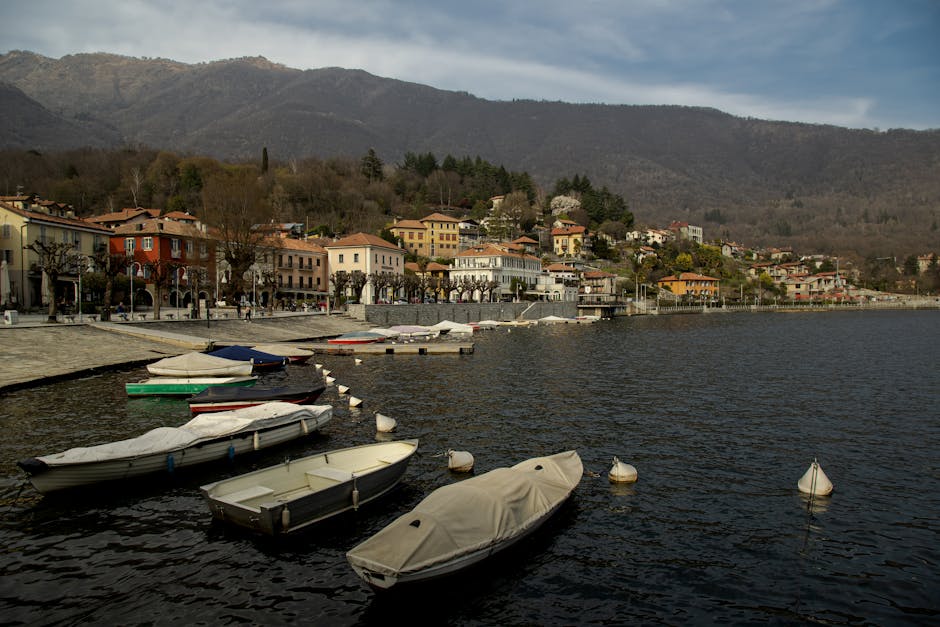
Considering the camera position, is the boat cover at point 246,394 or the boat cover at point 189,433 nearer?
the boat cover at point 189,433

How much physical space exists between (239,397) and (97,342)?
861 inches

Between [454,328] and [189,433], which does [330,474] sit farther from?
[454,328]

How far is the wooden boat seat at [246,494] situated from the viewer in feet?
47.3

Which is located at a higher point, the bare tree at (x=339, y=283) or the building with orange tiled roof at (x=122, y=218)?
the building with orange tiled roof at (x=122, y=218)

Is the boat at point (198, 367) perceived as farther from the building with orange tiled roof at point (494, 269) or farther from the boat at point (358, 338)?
the building with orange tiled roof at point (494, 269)

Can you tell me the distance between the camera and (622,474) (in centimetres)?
1825

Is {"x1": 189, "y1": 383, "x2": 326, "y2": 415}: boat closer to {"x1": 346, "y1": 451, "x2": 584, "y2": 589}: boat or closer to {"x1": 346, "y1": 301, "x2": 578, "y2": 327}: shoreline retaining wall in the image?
{"x1": 346, "y1": 451, "x2": 584, "y2": 589}: boat

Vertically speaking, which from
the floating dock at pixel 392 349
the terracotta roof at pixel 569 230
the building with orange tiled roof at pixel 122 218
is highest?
the terracotta roof at pixel 569 230

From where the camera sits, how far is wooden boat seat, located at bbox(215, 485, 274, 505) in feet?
47.3

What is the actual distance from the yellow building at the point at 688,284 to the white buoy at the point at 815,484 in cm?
15006

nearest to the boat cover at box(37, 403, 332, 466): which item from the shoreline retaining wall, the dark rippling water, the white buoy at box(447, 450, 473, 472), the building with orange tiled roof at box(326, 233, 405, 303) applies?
the dark rippling water

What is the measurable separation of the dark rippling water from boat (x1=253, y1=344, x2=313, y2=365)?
477 inches

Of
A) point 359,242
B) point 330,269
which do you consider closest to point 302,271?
point 330,269

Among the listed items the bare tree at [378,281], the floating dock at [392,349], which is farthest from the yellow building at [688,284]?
the floating dock at [392,349]
